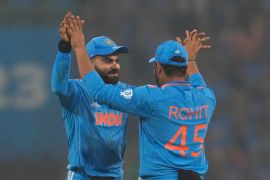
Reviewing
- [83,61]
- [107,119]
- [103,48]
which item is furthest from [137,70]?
[83,61]

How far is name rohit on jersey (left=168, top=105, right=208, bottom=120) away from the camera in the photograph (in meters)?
4.78

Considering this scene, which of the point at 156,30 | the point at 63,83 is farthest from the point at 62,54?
the point at 156,30

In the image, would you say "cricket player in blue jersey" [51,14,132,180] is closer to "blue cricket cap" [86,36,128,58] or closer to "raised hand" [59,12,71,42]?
"blue cricket cap" [86,36,128,58]

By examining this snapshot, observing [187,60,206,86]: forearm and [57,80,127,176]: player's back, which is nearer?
[187,60,206,86]: forearm

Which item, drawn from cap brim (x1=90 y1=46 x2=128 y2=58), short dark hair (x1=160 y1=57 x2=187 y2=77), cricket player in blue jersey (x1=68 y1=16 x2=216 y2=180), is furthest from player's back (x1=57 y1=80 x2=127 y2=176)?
short dark hair (x1=160 y1=57 x2=187 y2=77)

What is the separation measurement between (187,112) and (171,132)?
0.17m

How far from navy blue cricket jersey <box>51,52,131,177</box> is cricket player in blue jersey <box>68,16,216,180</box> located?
0.63 m

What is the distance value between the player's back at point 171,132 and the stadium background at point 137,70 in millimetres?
4633

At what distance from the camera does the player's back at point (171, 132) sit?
4.76 meters

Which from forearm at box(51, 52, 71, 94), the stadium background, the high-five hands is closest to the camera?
the high-five hands

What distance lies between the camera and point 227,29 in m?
10.5

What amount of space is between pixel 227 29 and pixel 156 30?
109 centimetres

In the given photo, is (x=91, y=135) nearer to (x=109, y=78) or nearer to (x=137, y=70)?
(x=109, y=78)

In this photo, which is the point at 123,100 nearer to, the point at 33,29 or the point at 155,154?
the point at 155,154
